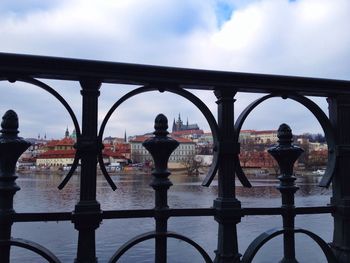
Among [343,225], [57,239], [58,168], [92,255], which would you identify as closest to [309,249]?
[57,239]

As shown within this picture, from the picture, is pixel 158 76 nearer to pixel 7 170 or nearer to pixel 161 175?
pixel 161 175

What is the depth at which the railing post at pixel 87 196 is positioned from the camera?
1.07m

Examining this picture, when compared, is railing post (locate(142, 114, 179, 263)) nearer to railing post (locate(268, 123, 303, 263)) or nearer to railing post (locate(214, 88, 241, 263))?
railing post (locate(214, 88, 241, 263))

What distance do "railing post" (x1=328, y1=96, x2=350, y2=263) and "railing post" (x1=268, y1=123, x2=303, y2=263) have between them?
210 millimetres

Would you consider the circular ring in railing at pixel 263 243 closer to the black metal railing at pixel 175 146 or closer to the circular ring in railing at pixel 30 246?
the black metal railing at pixel 175 146

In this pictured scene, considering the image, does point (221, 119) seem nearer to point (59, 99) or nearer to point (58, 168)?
point (59, 99)

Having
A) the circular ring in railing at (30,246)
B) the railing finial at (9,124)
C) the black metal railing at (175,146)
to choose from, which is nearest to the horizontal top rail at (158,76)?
the black metal railing at (175,146)

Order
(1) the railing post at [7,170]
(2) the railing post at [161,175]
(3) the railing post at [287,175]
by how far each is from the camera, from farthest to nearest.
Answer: (3) the railing post at [287,175]
(2) the railing post at [161,175]
(1) the railing post at [7,170]

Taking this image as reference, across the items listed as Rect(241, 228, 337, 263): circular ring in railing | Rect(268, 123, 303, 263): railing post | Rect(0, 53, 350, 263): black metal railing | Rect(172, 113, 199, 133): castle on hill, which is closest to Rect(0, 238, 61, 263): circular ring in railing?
Rect(0, 53, 350, 263): black metal railing

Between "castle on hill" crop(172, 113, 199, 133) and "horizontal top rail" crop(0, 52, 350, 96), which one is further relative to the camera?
"castle on hill" crop(172, 113, 199, 133)

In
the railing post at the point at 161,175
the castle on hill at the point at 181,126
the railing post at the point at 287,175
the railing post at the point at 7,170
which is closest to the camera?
the railing post at the point at 7,170

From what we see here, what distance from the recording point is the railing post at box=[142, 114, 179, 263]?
3.66 ft

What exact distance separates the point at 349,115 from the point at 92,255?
110cm

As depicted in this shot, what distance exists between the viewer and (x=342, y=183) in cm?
134
